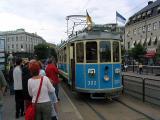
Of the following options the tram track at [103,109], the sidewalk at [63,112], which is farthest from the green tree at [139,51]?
the sidewalk at [63,112]

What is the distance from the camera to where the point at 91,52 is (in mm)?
15125

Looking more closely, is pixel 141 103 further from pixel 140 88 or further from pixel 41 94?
pixel 41 94

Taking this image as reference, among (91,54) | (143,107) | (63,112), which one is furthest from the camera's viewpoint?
(91,54)

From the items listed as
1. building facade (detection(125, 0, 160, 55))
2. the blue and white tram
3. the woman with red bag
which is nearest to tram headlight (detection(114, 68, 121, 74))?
the blue and white tram

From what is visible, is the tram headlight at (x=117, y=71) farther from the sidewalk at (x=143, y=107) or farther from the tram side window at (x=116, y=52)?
the sidewalk at (x=143, y=107)

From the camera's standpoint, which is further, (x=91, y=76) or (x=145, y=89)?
(x=91, y=76)

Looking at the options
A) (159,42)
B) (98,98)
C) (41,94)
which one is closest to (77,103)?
(98,98)

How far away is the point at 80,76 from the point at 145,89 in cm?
275

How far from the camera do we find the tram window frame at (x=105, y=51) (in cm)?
1499

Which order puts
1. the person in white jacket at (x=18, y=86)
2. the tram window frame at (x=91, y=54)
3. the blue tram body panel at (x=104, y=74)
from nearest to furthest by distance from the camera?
the person in white jacket at (x=18, y=86)
the blue tram body panel at (x=104, y=74)
the tram window frame at (x=91, y=54)

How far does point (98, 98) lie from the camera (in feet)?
50.0

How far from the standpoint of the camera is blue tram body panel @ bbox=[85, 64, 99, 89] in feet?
48.5

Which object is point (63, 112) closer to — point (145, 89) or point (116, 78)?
point (116, 78)

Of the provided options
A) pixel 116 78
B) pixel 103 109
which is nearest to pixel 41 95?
pixel 103 109
